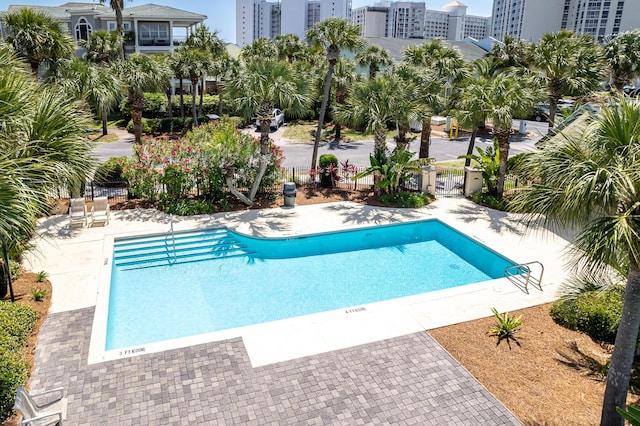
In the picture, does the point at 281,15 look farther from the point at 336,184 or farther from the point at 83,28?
the point at 336,184

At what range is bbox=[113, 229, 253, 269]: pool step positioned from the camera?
15.3m

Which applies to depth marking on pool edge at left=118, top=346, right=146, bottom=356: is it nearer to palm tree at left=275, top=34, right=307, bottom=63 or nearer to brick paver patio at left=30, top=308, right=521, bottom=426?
brick paver patio at left=30, top=308, right=521, bottom=426

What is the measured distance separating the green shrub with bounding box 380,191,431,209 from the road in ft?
26.4

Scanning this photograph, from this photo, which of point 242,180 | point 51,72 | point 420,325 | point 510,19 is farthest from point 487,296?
point 510,19

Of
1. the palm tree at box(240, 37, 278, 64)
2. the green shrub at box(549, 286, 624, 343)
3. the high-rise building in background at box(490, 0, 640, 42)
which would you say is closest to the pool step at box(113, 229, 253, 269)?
Result: the green shrub at box(549, 286, 624, 343)

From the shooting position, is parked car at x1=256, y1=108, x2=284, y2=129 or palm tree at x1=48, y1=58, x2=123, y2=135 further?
parked car at x1=256, y1=108, x2=284, y2=129

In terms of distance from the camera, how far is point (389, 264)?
15773mm

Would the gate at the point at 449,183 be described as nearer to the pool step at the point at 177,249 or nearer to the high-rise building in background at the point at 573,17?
the pool step at the point at 177,249

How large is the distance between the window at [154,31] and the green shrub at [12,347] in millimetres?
43595

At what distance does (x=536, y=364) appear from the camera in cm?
970

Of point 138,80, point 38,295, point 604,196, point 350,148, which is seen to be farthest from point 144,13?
point 604,196

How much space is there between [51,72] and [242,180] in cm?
1127

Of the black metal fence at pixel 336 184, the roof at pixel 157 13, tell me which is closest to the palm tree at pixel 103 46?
the roof at pixel 157 13

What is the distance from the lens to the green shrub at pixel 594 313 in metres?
10.4
